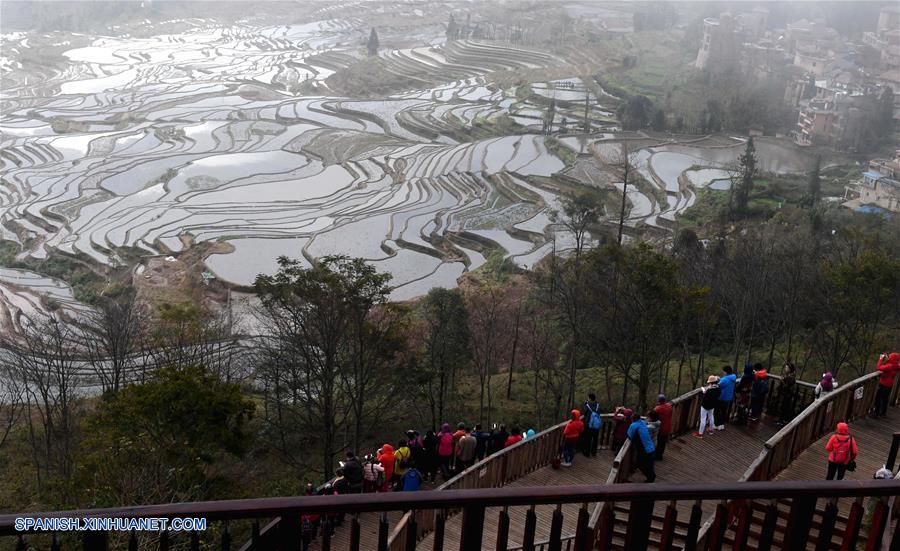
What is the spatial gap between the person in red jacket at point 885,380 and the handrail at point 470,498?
7.55 metres

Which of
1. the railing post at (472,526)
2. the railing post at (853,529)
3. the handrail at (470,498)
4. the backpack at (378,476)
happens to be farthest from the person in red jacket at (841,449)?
the railing post at (472,526)

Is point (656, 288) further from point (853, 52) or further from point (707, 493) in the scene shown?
point (853, 52)

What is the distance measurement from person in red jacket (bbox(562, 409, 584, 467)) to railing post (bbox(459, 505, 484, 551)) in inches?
251

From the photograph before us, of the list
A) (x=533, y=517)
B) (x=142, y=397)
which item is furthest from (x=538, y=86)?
(x=533, y=517)

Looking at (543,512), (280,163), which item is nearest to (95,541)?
(543,512)

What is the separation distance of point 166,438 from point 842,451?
30.2 feet

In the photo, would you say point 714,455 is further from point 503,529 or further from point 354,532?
point 354,532

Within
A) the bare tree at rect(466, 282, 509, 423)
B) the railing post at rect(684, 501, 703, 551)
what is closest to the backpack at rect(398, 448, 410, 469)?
the bare tree at rect(466, 282, 509, 423)

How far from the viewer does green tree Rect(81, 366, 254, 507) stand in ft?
37.3

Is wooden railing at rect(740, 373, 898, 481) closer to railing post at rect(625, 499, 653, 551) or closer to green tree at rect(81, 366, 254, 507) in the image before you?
railing post at rect(625, 499, 653, 551)

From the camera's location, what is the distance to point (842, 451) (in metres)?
7.76

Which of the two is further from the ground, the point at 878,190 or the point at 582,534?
the point at 582,534

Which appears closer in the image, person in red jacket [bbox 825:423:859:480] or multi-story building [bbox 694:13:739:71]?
person in red jacket [bbox 825:423:859:480]

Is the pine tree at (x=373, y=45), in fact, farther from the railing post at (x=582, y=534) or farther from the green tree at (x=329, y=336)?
the railing post at (x=582, y=534)
